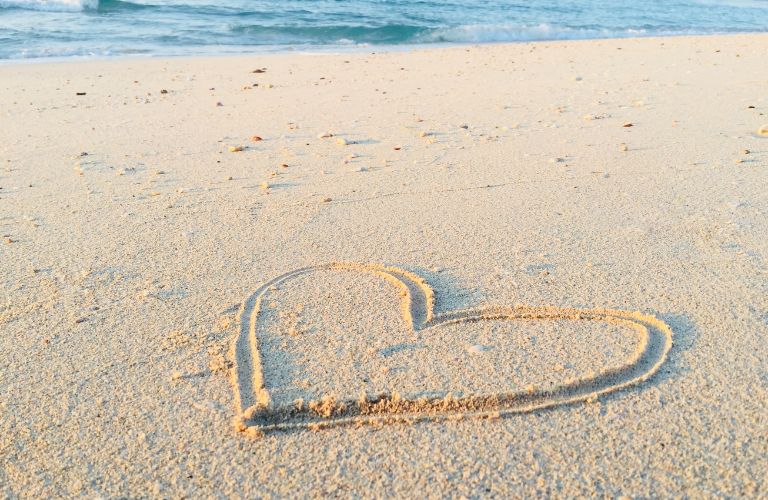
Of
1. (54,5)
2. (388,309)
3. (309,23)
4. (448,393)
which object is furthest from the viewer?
(54,5)

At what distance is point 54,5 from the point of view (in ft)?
42.9

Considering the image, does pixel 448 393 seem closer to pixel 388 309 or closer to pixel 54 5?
pixel 388 309

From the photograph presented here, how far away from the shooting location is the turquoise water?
32.1 ft

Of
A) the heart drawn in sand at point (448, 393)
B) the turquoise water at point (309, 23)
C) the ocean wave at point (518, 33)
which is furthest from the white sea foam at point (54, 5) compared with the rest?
the heart drawn in sand at point (448, 393)

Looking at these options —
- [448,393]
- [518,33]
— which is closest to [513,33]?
[518,33]

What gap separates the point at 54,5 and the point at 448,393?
1391 centimetres

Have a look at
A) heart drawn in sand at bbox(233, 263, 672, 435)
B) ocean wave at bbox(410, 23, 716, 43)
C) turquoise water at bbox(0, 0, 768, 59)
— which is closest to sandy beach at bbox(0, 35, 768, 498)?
heart drawn in sand at bbox(233, 263, 672, 435)

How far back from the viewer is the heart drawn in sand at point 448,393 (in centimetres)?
158

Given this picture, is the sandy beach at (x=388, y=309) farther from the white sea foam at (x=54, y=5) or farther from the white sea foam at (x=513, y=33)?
the white sea foam at (x=54, y=5)

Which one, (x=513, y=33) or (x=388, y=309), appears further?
(x=513, y=33)

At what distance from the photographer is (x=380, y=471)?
1.43 m

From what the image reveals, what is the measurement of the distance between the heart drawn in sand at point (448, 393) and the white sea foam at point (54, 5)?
12924 millimetres

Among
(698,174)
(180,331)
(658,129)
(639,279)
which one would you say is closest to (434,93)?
(658,129)

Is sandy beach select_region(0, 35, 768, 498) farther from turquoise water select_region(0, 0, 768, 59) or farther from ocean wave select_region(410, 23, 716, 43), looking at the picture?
ocean wave select_region(410, 23, 716, 43)
